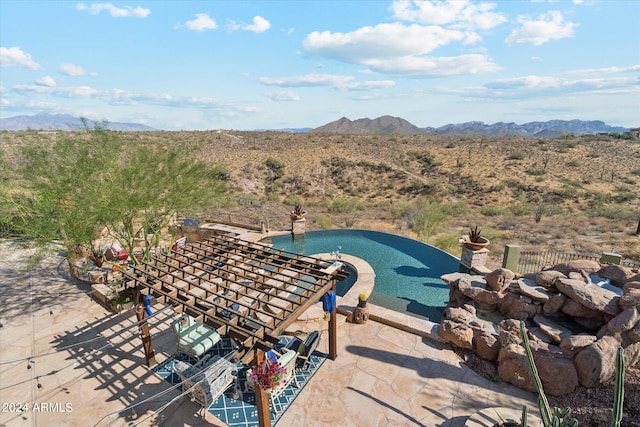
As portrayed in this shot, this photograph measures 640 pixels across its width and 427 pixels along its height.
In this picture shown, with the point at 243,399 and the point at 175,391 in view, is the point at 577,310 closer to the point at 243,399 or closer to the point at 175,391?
the point at 243,399

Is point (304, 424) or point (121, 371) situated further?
point (121, 371)

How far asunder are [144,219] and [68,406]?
544 centimetres

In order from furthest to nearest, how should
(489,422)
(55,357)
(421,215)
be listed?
1. (421,215)
2. (55,357)
3. (489,422)

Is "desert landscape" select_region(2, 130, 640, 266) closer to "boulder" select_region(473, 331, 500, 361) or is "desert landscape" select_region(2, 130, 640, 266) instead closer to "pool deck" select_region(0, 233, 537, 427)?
"pool deck" select_region(0, 233, 537, 427)

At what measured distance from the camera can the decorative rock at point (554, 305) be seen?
26.9ft

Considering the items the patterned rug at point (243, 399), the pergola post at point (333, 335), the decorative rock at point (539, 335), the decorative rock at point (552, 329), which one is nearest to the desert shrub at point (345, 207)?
the decorative rock at point (552, 329)

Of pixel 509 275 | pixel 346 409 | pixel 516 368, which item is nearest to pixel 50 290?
pixel 346 409

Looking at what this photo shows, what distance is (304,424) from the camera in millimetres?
5621

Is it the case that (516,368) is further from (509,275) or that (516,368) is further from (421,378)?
(509,275)

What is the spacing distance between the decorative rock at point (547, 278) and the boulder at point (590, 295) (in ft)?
1.02

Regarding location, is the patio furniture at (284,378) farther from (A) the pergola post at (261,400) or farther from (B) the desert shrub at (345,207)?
(B) the desert shrub at (345,207)

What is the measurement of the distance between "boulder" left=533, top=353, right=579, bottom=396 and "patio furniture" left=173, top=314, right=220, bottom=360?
23.4 feet

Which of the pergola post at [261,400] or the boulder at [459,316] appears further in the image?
the boulder at [459,316]

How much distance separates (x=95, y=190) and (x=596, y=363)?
1295 centimetres
